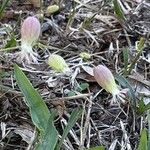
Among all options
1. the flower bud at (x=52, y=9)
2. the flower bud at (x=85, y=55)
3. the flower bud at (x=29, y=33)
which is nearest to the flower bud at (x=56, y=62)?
the flower bud at (x=29, y=33)

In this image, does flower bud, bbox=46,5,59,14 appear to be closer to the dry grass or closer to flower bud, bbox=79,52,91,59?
the dry grass

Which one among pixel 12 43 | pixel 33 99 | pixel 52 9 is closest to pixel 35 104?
pixel 33 99

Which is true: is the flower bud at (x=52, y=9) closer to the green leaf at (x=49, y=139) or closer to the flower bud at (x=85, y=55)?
the flower bud at (x=85, y=55)

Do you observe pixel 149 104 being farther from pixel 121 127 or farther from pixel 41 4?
pixel 41 4

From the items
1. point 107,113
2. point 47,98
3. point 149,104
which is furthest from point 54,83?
point 149,104

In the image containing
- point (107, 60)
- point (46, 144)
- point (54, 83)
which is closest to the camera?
point (46, 144)

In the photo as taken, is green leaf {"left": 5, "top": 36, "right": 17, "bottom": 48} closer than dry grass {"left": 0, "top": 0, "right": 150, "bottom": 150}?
No

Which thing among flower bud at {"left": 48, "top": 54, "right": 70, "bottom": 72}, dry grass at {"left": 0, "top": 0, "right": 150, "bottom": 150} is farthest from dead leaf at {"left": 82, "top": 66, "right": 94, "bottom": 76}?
flower bud at {"left": 48, "top": 54, "right": 70, "bottom": 72}

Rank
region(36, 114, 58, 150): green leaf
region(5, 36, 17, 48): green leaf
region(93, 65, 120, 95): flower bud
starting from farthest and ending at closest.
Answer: region(5, 36, 17, 48): green leaf
region(93, 65, 120, 95): flower bud
region(36, 114, 58, 150): green leaf
